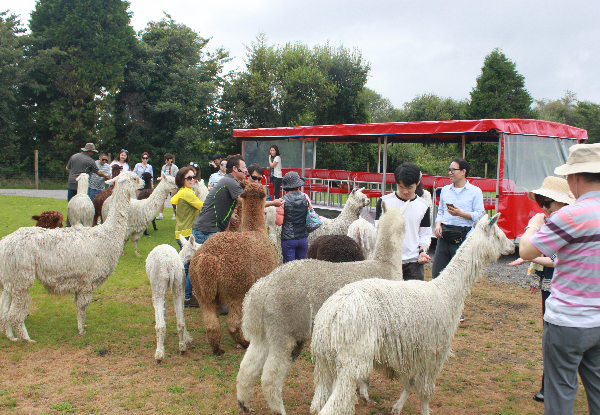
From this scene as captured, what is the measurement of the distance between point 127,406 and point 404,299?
2262 mm

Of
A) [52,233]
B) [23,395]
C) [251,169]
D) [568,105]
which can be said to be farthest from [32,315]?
[568,105]

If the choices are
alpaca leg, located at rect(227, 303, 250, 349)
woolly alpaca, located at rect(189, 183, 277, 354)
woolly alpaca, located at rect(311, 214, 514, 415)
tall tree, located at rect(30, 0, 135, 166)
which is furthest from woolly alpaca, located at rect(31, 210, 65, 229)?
tall tree, located at rect(30, 0, 135, 166)

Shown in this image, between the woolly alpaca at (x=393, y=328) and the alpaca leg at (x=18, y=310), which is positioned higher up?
the woolly alpaca at (x=393, y=328)

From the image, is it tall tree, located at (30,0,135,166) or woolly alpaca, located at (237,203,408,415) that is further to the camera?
tall tree, located at (30,0,135,166)

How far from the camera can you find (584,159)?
88.1 inches

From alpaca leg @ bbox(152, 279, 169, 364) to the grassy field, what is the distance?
0.11m

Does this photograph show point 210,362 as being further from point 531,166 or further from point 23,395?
point 531,166

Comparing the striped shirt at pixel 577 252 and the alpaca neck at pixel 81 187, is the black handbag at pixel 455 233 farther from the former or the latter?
the alpaca neck at pixel 81 187

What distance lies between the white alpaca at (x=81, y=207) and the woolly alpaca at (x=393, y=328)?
24.2 feet

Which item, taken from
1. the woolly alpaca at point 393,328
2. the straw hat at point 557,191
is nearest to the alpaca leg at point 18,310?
the woolly alpaca at point 393,328

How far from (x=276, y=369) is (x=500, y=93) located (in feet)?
97.3

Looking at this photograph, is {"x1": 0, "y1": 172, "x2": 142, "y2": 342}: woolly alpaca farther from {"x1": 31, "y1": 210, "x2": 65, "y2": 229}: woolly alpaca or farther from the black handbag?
the black handbag

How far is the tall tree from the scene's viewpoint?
25.3 meters

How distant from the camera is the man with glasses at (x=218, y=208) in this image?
532 centimetres
